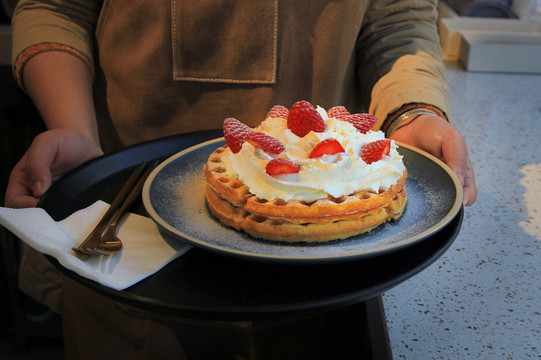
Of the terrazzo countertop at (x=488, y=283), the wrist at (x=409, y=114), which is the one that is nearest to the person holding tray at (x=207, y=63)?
the wrist at (x=409, y=114)

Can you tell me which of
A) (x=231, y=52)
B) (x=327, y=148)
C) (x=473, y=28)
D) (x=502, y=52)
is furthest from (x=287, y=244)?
(x=473, y=28)

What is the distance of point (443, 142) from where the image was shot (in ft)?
3.75

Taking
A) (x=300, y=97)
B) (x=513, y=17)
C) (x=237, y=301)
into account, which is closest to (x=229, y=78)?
(x=300, y=97)

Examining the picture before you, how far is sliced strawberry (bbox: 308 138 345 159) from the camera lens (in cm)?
95

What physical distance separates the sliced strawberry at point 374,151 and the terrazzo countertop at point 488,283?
0.24 meters

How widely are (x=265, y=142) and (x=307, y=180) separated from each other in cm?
11

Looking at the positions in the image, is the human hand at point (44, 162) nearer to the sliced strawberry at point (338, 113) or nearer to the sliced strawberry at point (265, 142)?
the sliced strawberry at point (265, 142)

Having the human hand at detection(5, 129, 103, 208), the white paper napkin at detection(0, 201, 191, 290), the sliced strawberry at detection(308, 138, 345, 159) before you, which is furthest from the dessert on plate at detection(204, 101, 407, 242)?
the human hand at detection(5, 129, 103, 208)

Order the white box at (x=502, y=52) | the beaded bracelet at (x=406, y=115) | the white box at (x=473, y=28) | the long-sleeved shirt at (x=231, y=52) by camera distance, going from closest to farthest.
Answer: the beaded bracelet at (x=406, y=115) < the long-sleeved shirt at (x=231, y=52) < the white box at (x=502, y=52) < the white box at (x=473, y=28)

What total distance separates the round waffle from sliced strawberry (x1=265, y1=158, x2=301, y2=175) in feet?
0.17

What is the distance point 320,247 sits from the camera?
2.78 ft

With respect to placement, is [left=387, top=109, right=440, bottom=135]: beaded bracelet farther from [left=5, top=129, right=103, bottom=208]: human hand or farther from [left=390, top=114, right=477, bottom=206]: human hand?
[left=5, top=129, right=103, bottom=208]: human hand

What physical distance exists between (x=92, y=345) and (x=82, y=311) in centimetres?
10

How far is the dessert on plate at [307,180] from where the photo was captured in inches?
34.6
